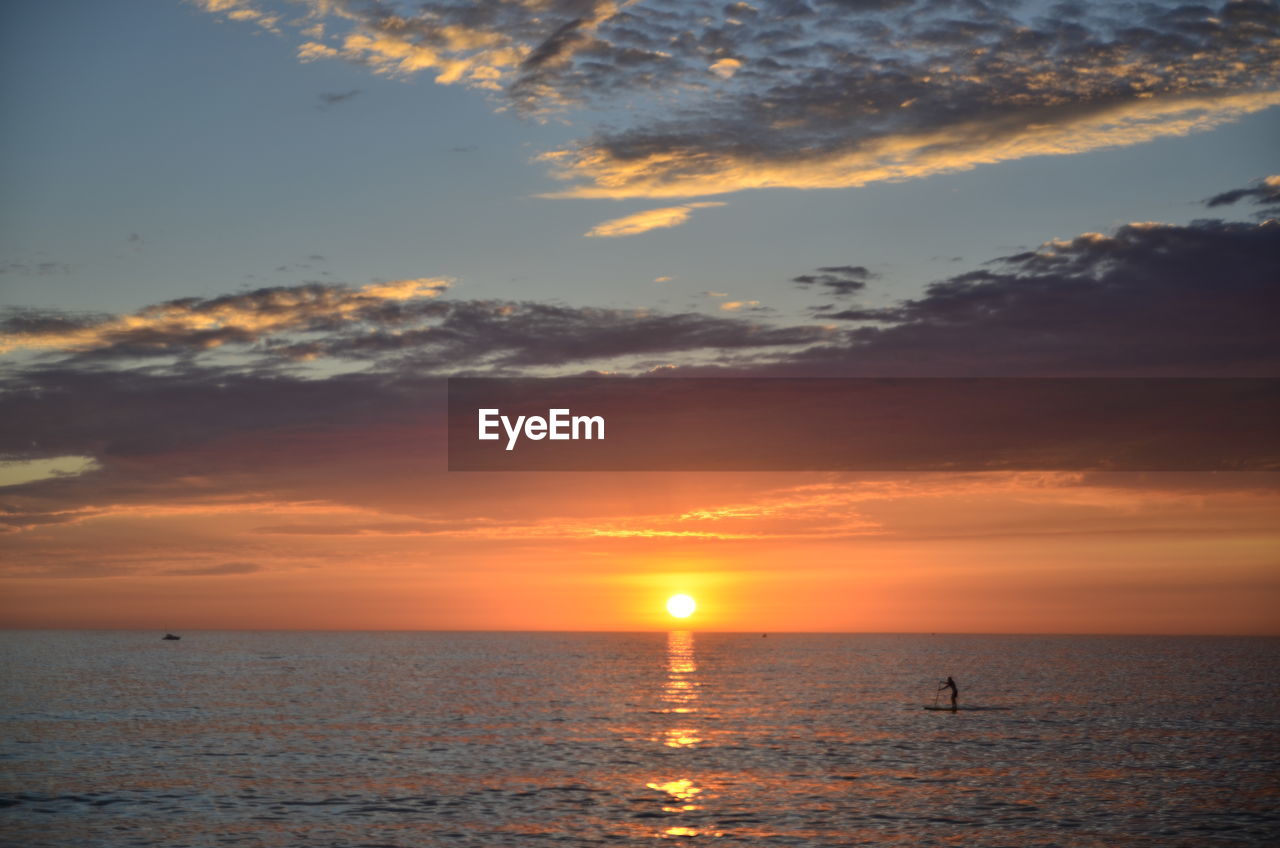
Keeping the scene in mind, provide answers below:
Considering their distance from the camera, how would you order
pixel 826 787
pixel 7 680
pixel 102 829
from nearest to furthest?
pixel 102 829 < pixel 826 787 < pixel 7 680

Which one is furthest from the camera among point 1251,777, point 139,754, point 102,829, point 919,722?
point 919,722

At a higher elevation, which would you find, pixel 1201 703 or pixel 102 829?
pixel 102 829

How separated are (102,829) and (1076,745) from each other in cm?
6718

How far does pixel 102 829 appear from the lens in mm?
50656

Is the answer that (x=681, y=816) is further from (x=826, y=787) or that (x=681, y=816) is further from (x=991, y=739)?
(x=991, y=739)

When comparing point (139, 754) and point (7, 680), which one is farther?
point (7, 680)

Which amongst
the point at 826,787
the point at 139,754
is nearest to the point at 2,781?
the point at 139,754

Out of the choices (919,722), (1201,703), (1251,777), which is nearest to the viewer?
(1251,777)

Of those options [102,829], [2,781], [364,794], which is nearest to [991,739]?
[364,794]

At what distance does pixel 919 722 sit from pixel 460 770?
4864cm

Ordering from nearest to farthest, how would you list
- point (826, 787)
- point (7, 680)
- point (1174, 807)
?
1. point (1174, 807)
2. point (826, 787)
3. point (7, 680)

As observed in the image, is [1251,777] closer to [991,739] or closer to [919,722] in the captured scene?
[991,739]

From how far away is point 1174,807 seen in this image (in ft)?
185

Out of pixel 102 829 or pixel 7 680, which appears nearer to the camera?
pixel 102 829
